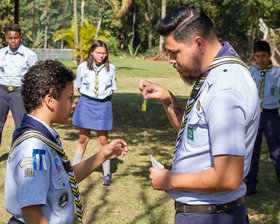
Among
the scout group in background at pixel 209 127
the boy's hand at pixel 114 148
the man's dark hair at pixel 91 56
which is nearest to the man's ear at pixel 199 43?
the scout group in background at pixel 209 127

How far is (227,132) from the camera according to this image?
192 centimetres

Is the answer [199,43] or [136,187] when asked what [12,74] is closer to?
[136,187]

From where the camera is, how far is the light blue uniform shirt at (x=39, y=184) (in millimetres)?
2143

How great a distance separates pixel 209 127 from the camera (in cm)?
200

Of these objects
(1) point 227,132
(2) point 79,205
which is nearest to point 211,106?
(1) point 227,132

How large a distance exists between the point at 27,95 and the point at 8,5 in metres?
25.3

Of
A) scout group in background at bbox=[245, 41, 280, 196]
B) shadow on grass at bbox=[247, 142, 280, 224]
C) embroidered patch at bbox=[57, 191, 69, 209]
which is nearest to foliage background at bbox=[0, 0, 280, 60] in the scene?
shadow on grass at bbox=[247, 142, 280, 224]

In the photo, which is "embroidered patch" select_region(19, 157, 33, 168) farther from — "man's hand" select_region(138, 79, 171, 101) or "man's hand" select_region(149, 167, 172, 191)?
"man's hand" select_region(138, 79, 171, 101)

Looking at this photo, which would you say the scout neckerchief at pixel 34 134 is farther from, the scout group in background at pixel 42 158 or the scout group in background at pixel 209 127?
the scout group in background at pixel 209 127

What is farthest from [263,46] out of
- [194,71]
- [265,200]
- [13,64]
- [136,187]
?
[13,64]

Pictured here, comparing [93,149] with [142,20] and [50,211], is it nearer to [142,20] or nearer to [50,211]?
[50,211]

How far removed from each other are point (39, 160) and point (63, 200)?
0.32m

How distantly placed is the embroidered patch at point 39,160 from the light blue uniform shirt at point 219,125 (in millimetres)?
751

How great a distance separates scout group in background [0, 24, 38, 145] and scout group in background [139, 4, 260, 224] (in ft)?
17.1
